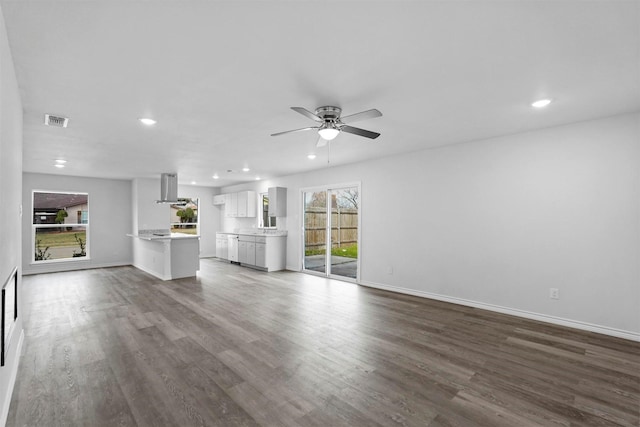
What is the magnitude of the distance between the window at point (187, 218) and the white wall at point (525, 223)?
6837 mm

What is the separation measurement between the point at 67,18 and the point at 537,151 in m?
4.71

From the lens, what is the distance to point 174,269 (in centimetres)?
661

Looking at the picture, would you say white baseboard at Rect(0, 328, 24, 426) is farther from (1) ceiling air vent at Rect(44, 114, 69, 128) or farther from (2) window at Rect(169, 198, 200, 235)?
(2) window at Rect(169, 198, 200, 235)

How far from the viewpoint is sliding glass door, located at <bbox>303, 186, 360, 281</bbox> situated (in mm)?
6324

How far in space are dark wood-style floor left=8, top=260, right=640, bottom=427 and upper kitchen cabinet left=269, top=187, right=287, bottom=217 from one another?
136 inches

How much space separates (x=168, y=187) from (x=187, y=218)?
9.99ft

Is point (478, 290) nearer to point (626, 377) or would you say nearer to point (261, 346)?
point (626, 377)

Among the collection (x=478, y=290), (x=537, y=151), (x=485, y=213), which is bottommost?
(x=478, y=290)

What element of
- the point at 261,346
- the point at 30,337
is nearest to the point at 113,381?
the point at 261,346

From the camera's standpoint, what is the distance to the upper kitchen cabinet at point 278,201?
7730 mm

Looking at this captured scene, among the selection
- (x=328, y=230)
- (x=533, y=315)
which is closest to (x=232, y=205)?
(x=328, y=230)

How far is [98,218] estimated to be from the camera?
320 inches

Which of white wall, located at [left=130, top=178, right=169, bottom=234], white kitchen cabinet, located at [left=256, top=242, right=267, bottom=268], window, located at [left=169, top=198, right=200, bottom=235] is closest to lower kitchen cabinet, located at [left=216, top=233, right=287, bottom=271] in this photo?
white kitchen cabinet, located at [left=256, top=242, right=267, bottom=268]

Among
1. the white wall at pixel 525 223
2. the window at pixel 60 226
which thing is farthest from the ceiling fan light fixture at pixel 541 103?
the window at pixel 60 226
